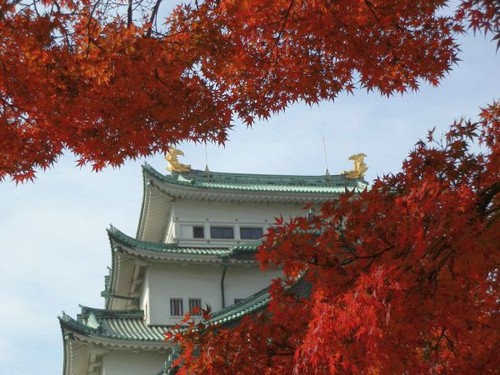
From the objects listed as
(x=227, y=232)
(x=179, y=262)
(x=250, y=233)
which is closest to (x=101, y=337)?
(x=179, y=262)

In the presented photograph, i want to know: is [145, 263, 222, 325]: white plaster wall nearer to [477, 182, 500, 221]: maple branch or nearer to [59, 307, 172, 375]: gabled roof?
[59, 307, 172, 375]: gabled roof

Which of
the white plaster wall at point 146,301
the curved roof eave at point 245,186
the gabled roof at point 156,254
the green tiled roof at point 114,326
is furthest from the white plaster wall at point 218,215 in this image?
the green tiled roof at point 114,326

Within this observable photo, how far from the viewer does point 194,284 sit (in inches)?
1265

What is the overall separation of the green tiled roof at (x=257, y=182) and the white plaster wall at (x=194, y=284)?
3494 millimetres

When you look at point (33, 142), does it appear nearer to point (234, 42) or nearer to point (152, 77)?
point (152, 77)

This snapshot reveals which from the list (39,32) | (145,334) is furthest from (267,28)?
(145,334)

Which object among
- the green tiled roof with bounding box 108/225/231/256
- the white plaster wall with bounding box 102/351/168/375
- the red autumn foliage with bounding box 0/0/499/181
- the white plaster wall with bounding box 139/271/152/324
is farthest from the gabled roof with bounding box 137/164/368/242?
the red autumn foliage with bounding box 0/0/499/181

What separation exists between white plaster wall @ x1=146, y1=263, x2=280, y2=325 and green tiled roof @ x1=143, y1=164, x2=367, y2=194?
138 inches

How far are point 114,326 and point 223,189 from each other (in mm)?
7322

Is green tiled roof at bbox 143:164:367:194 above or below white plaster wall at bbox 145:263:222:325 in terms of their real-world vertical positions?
above

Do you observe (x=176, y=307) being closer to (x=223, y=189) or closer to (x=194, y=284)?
(x=194, y=284)

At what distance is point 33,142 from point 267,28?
3.52 meters

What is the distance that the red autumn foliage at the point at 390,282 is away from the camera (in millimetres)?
8258

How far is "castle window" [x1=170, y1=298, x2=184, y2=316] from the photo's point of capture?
104 ft
